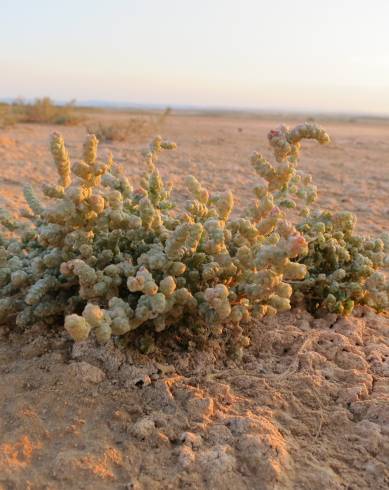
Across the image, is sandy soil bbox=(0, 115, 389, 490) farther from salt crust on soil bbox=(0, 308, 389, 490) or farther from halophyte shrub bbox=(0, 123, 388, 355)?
halophyte shrub bbox=(0, 123, 388, 355)

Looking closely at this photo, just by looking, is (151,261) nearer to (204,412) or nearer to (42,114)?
(204,412)

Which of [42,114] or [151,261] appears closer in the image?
[151,261]

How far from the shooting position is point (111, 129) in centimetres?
977

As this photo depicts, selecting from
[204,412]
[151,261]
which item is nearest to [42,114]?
[151,261]

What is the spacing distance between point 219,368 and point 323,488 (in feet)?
2.26

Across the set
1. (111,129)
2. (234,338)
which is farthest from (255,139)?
(234,338)

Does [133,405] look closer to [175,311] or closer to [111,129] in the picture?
[175,311]

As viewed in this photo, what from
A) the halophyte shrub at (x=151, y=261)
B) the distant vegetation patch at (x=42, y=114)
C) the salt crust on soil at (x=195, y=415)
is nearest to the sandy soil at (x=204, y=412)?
the salt crust on soil at (x=195, y=415)

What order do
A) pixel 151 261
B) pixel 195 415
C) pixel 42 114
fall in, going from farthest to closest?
pixel 42 114 < pixel 151 261 < pixel 195 415

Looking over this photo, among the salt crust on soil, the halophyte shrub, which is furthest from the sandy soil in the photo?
the halophyte shrub

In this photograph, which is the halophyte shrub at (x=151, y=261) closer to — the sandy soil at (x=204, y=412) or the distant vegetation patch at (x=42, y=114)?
the sandy soil at (x=204, y=412)

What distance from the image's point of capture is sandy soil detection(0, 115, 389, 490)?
65.8 inches

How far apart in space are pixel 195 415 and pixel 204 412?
0.03 m

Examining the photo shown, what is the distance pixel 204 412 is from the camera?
1922 mm
